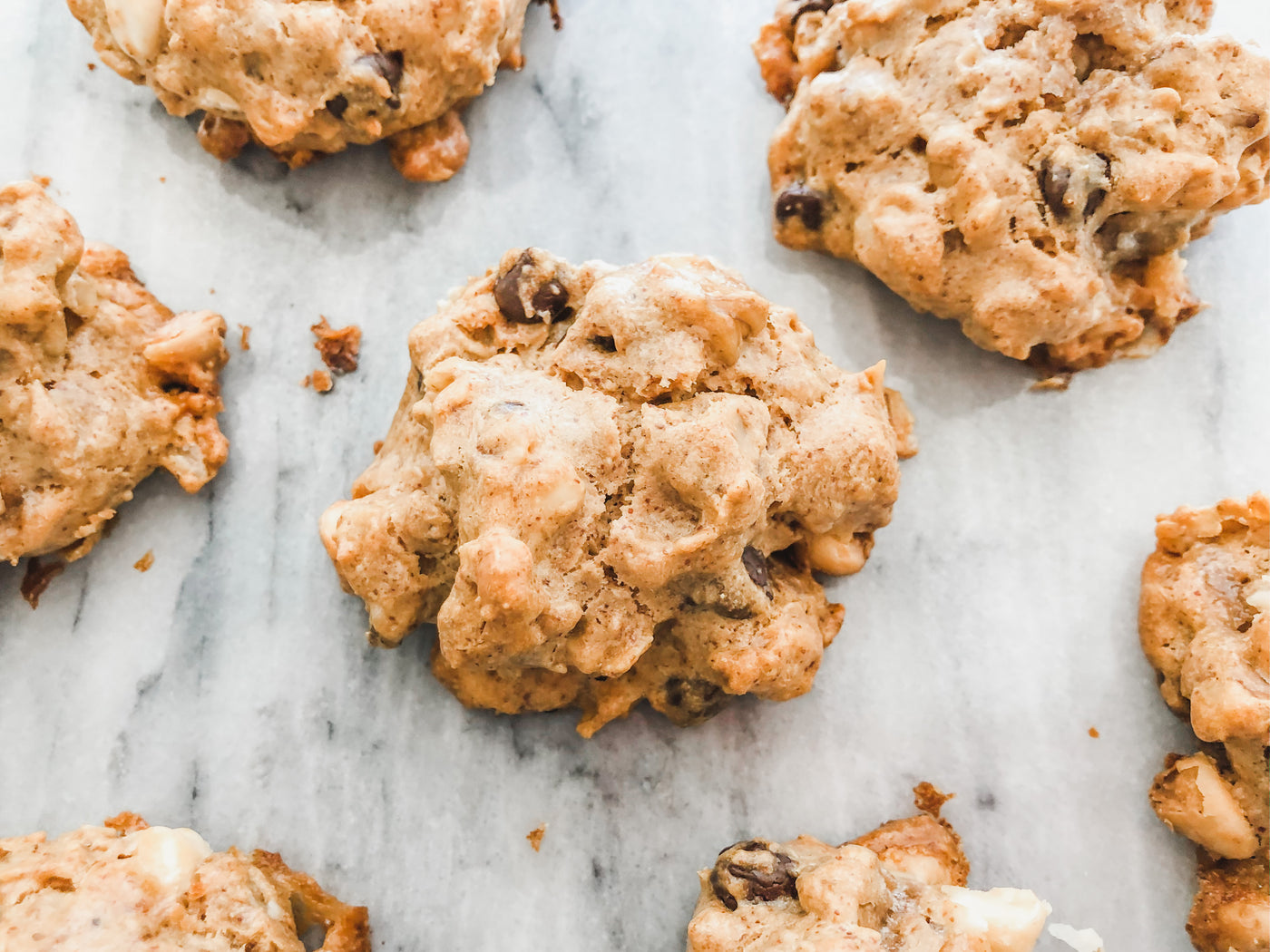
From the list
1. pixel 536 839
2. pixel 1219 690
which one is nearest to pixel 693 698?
pixel 536 839

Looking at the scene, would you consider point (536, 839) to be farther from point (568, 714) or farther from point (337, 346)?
point (337, 346)

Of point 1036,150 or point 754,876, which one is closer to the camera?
point 754,876

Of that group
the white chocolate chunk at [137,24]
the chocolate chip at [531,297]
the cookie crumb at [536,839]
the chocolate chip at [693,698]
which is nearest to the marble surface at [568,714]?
the cookie crumb at [536,839]

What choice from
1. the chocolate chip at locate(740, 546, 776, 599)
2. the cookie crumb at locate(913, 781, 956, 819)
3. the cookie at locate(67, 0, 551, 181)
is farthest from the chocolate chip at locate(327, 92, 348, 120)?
the cookie crumb at locate(913, 781, 956, 819)

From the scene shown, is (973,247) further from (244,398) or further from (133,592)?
(133,592)

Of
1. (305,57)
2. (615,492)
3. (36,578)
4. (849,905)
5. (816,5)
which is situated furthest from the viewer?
(816,5)

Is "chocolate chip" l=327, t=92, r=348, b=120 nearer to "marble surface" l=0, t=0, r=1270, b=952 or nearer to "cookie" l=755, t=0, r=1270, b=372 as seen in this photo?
"marble surface" l=0, t=0, r=1270, b=952
